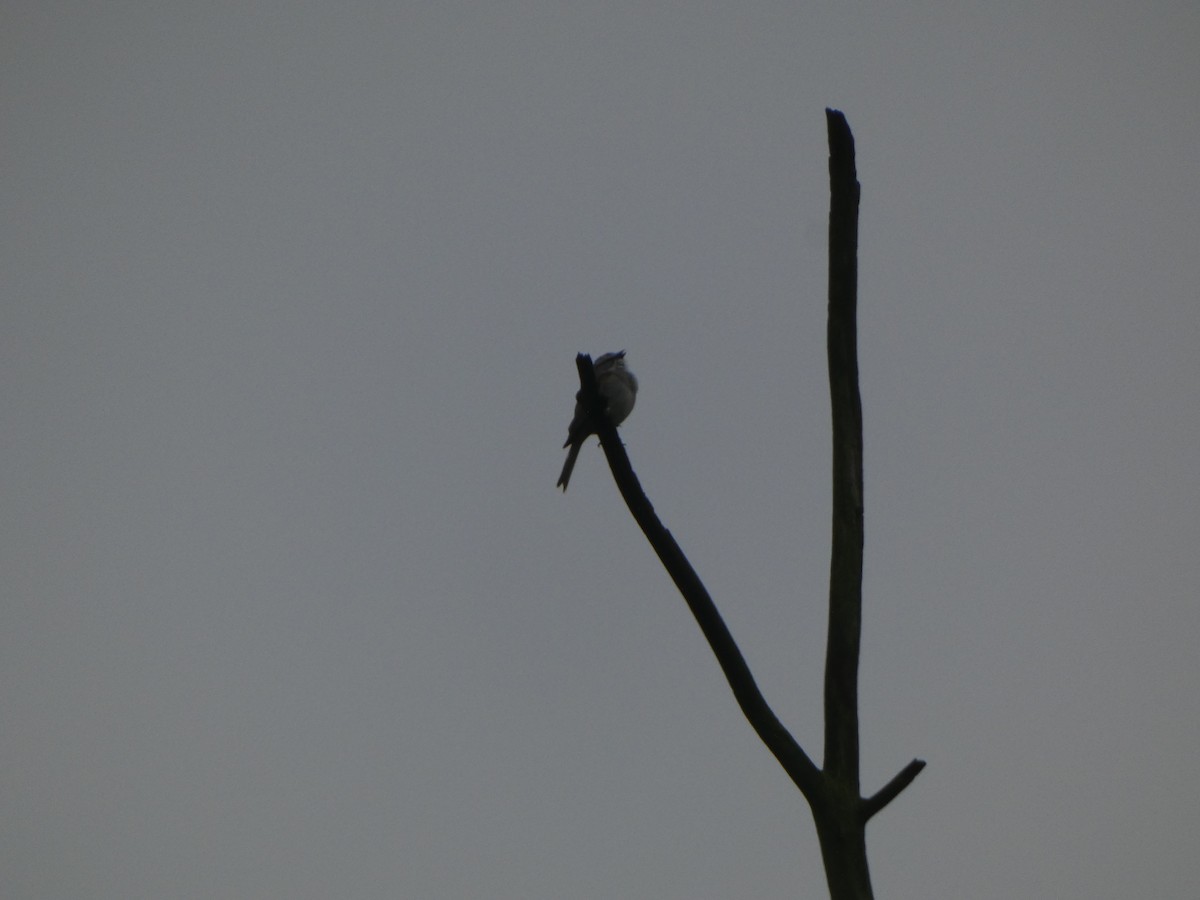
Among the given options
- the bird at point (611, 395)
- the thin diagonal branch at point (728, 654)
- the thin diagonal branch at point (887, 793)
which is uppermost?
the bird at point (611, 395)

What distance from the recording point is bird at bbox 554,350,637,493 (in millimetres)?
9219

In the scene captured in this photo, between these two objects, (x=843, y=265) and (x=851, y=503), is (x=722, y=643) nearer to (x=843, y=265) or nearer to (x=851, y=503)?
(x=851, y=503)

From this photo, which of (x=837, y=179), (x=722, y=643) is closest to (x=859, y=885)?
(x=722, y=643)

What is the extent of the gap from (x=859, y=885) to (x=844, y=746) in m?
0.45

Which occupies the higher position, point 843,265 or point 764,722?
point 843,265

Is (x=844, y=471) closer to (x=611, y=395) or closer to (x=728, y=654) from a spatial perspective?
(x=728, y=654)

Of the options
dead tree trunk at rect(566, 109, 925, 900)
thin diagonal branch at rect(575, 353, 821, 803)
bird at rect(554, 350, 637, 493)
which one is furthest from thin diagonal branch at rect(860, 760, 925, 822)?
bird at rect(554, 350, 637, 493)

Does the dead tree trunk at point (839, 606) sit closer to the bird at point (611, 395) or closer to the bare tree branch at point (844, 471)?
the bare tree branch at point (844, 471)

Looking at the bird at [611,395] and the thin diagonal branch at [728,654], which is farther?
the bird at [611,395]

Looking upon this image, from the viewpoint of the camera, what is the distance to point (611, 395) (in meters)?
10.0

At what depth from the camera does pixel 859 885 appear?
11.1ft

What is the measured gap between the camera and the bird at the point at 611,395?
363 inches

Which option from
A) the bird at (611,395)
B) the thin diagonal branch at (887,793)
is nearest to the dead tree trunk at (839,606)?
the thin diagonal branch at (887,793)

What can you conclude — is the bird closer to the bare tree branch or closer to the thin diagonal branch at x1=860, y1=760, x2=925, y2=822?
the bare tree branch
